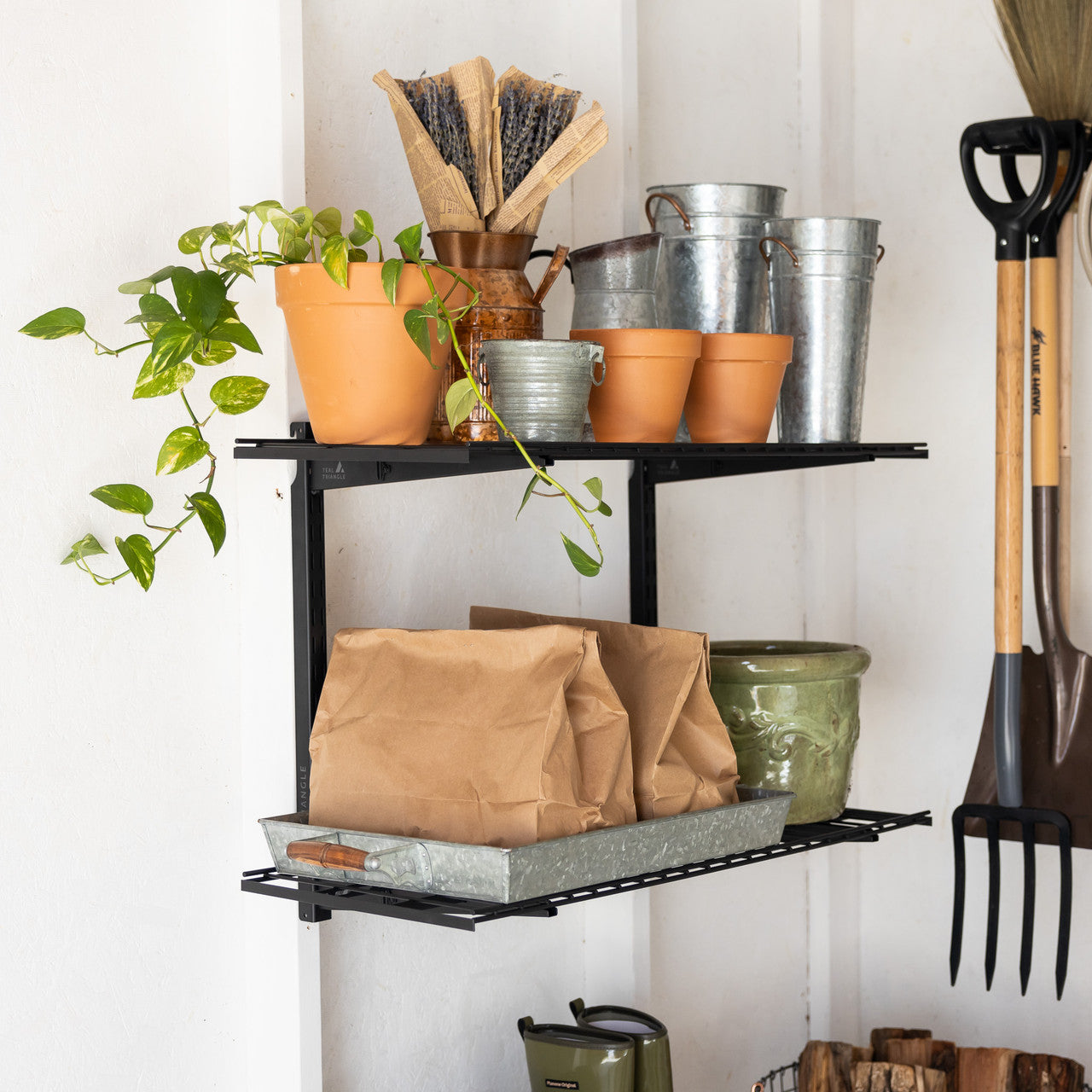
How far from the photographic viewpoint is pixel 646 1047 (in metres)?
1.21

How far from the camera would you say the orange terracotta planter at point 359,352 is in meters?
0.93

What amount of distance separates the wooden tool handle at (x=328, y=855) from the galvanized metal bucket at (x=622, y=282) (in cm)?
48

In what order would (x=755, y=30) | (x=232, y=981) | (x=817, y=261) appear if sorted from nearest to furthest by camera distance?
1. (x=232, y=981)
2. (x=817, y=261)
3. (x=755, y=30)

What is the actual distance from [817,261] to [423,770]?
24.4 inches

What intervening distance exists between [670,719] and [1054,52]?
891mm

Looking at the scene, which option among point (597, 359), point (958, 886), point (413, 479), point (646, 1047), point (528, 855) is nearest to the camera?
point (528, 855)

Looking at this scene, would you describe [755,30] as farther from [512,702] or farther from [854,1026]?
[854,1026]

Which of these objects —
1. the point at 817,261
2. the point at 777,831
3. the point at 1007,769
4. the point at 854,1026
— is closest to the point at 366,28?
the point at 817,261

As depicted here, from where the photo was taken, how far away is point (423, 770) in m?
0.98

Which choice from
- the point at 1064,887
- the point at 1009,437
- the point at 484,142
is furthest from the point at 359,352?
the point at 1064,887

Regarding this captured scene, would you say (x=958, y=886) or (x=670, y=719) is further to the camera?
(x=958, y=886)

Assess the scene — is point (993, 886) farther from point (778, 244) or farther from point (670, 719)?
point (778, 244)

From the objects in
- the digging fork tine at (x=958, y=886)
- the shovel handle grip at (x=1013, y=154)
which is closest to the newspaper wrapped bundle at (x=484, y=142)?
the shovel handle grip at (x=1013, y=154)

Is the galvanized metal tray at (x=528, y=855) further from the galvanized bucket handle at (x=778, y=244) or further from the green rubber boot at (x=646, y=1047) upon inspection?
the galvanized bucket handle at (x=778, y=244)
